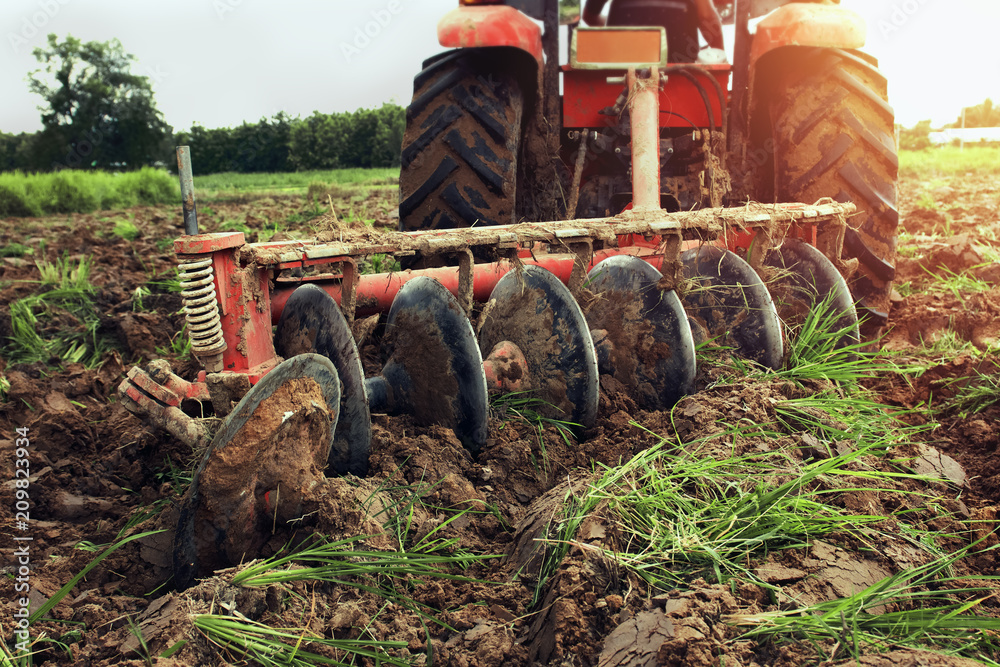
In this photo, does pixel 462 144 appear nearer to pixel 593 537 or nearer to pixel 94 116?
pixel 593 537

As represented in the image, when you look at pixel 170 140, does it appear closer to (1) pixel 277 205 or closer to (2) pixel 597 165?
(1) pixel 277 205

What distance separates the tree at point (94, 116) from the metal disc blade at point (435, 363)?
3256cm

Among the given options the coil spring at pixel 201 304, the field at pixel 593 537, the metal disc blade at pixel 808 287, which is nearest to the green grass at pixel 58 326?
the field at pixel 593 537

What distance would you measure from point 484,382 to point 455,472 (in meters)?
0.28

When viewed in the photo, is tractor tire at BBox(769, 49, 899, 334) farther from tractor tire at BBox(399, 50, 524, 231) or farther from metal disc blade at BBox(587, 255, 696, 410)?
tractor tire at BBox(399, 50, 524, 231)

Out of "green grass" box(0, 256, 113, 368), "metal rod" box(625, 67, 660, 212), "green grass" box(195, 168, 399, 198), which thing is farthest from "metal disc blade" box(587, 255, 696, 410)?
"green grass" box(195, 168, 399, 198)

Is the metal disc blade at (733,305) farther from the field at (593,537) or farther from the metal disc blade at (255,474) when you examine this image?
the metal disc blade at (255,474)

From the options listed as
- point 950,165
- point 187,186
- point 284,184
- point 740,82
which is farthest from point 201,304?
point 284,184

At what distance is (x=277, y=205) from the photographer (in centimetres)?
1073

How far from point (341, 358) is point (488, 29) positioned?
1.68m

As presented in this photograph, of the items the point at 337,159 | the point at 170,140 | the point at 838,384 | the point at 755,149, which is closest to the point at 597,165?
the point at 755,149

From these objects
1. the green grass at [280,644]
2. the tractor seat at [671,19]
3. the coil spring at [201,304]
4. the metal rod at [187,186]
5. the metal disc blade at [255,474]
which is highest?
the tractor seat at [671,19]

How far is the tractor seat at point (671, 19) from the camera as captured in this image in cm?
434

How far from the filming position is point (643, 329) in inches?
99.7
